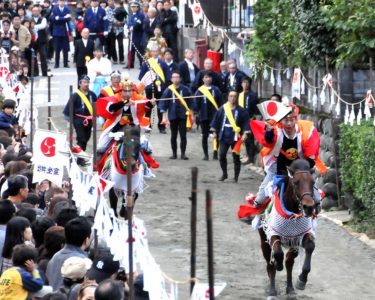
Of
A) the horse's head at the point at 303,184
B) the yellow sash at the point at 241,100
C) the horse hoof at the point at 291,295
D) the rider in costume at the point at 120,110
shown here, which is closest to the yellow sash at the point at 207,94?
the yellow sash at the point at 241,100

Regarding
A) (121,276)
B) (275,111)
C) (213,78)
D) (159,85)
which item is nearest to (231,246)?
(275,111)

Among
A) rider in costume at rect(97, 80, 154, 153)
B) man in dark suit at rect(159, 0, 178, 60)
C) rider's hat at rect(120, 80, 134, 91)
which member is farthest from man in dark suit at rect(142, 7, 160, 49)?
rider's hat at rect(120, 80, 134, 91)

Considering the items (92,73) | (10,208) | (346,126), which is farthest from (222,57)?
(10,208)

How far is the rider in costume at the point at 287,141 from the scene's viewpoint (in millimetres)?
16859

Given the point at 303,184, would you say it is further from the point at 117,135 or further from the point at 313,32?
the point at 313,32

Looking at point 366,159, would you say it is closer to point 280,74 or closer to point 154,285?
point 280,74

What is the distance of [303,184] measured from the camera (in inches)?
622

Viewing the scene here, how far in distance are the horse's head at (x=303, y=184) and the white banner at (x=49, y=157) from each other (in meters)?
2.79

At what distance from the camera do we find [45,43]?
3691 centimetres

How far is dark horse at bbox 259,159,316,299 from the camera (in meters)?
15.8

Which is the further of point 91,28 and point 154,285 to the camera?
point 91,28

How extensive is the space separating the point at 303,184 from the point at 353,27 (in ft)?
21.0

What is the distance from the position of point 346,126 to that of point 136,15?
1445 centimetres

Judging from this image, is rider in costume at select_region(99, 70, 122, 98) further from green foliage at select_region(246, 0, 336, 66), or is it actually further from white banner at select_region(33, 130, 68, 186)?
white banner at select_region(33, 130, 68, 186)
